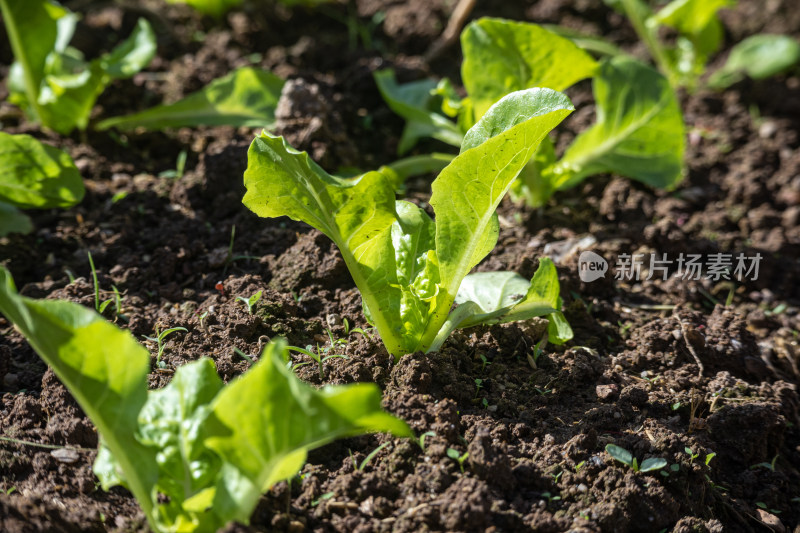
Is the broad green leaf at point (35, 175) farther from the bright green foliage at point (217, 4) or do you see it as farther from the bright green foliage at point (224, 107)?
the bright green foliage at point (217, 4)

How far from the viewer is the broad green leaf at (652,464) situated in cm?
150

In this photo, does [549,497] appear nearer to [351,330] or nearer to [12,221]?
[351,330]

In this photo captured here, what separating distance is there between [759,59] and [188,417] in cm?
290

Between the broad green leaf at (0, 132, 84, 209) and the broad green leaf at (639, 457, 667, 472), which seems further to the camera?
the broad green leaf at (0, 132, 84, 209)

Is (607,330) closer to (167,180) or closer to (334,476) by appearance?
(334,476)

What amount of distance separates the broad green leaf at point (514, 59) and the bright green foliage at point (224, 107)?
704 mm

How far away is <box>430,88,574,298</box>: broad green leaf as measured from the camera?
4.79 feet

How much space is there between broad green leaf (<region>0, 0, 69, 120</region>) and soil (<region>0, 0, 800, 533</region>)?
0.66ft

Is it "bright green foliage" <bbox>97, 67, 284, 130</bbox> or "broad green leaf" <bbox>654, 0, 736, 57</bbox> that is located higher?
"broad green leaf" <bbox>654, 0, 736, 57</bbox>

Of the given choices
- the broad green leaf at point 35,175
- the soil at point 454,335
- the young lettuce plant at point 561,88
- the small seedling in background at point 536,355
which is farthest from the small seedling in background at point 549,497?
the broad green leaf at point 35,175

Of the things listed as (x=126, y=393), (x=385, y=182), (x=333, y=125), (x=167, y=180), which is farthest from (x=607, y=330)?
(x=167, y=180)

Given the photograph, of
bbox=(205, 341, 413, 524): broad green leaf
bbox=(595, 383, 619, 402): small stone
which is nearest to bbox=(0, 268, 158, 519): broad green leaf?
bbox=(205, 341, 413, 524): broad green leaf

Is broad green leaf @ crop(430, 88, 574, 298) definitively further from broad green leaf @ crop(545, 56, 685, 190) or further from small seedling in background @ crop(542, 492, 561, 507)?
broad green leaf @ crop(545, 56, 685, 190)

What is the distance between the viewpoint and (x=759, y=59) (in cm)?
314
